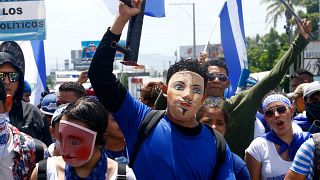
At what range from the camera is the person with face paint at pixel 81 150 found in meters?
2.51

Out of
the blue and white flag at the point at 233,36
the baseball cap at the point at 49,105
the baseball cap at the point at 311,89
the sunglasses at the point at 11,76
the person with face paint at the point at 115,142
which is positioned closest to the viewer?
the person with face paint at the point at 115,142

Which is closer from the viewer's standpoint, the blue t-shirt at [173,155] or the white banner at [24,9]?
the blue t-shirt at [173,155]

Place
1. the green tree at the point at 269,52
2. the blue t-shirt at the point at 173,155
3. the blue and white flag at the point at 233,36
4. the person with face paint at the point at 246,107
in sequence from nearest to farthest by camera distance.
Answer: the blue t-shirt at the point at 173,155 < the person with face paint at the point at 246,107 < the blue and white flag at the point at 233,36 < the green tree at the point at 269,52

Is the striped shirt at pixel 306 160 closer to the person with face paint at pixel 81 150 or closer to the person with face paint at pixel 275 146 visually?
the person with face paint at pixel 275 146

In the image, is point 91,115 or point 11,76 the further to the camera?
point 11,76

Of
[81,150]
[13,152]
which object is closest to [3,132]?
[13,152]

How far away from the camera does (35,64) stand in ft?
24.2

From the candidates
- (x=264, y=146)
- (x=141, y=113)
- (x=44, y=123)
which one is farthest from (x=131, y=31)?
(x=44, y=123)

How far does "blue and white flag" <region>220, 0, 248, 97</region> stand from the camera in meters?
6.96

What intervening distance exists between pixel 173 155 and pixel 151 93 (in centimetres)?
166

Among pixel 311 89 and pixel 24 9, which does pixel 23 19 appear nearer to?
pixel 24 9

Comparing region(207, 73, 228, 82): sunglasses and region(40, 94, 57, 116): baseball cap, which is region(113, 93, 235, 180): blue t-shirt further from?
region(40, 94, 57, 116): baseball cap

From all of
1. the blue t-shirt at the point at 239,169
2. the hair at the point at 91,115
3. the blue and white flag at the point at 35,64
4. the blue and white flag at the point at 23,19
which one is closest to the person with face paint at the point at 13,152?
the hair at the point at 91,115

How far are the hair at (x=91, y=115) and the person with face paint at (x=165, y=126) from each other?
0.12 metres
